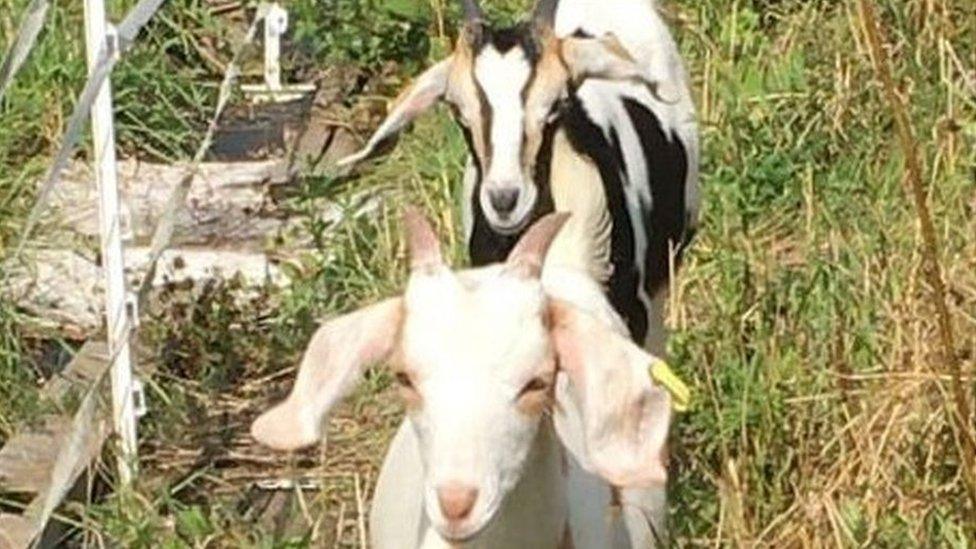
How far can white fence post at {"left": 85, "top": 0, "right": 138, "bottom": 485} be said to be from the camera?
649cm

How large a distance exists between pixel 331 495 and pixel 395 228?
1.08 meters

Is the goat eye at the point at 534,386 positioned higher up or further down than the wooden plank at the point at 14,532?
higher up

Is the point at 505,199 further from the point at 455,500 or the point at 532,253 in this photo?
the point at 455,500

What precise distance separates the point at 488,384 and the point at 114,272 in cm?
233

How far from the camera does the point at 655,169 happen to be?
6.62 meters

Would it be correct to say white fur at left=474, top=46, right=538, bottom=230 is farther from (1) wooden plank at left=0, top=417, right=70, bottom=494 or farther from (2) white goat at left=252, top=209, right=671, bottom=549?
(2) white goat at left=252, top=209, right=671, bottom=549

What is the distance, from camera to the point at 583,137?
20.9 feet

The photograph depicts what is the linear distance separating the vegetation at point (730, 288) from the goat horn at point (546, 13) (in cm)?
70

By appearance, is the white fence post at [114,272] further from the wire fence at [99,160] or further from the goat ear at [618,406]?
the goat ear at [618,406]

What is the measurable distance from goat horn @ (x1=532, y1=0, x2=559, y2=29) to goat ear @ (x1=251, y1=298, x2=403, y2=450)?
6.44ft

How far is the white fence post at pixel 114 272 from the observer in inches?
255

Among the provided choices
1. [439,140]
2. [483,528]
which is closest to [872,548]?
[483,528]

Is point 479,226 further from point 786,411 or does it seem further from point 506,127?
point 786,411

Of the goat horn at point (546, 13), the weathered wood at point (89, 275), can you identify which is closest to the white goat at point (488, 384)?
the goat horn at point (546, 13)
